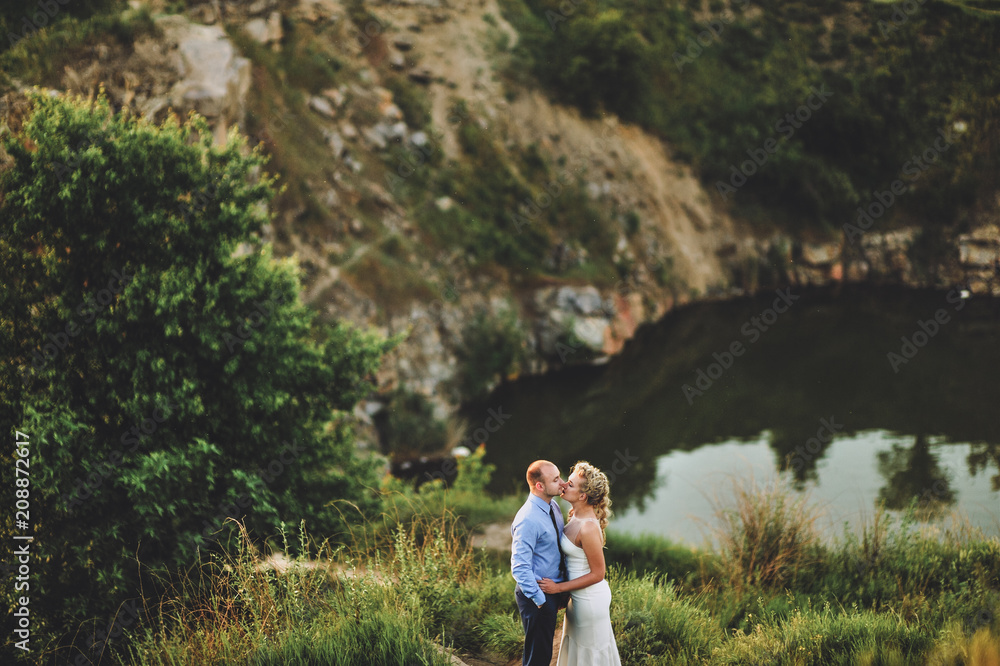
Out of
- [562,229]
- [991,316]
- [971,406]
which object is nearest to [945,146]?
[991,316]

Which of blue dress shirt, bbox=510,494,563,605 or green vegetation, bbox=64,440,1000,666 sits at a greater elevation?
blue dress shirt, bbox=510,494,563,605

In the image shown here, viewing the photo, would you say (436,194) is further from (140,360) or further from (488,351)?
(140,360)

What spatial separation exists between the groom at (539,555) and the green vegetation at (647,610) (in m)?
0.80

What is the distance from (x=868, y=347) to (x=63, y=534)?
26.4 metres

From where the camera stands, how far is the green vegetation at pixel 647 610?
561 centimetres

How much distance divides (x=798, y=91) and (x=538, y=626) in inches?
1416

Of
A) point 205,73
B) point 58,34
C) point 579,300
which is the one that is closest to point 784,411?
point 579,300

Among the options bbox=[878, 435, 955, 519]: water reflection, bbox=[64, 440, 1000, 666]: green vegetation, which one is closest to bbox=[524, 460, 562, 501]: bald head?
bbox=[64, 440, 1000, 666]: green vegetation

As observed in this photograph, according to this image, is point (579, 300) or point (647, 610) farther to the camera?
point (579, 300)

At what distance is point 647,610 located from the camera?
22.7ft

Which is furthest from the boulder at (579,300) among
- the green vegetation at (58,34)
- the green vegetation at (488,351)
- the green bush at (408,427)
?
the green vegetation at (58,34)

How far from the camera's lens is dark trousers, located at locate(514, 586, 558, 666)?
542cm

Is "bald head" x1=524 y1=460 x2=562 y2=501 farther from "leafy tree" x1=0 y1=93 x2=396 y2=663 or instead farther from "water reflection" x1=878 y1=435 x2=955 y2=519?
"water reflection" x1=878 y1=435 x2=955 y2=519

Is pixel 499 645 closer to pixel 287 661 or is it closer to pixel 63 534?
pixel 287 661
